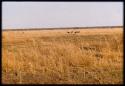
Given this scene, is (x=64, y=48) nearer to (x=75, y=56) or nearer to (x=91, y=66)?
(x=75, y=56)

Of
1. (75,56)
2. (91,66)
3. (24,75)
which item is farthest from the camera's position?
(75,56)

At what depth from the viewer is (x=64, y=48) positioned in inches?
337

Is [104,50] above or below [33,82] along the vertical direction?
below

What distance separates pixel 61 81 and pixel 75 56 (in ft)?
5.97

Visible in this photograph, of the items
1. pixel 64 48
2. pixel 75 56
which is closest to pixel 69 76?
pixel 75 56

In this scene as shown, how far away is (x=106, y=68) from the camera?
6480 millimetres

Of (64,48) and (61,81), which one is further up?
(61,81)

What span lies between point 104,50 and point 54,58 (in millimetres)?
1828

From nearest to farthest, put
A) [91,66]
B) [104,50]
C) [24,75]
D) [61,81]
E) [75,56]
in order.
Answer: [61,81] → [24,75] → [91,66] → [75,56] → [104,50]

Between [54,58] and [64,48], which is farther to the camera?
[64,48]

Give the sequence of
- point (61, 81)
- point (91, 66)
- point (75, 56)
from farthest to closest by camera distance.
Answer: point (75, 56), point (91, 66), point (61, 81)

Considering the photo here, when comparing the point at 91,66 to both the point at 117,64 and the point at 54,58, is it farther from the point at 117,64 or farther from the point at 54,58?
the point at 54,58

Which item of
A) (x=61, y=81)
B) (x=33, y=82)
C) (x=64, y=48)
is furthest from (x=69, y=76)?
(x=64, y=48)

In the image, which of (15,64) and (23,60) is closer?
(15,64)
